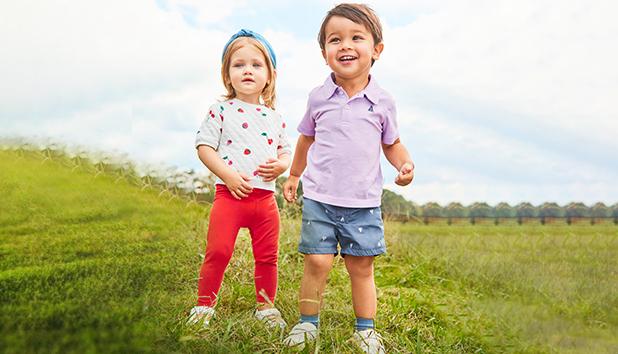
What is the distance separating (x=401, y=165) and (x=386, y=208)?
435 cm

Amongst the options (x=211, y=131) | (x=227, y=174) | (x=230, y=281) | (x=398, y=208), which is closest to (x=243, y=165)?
(x=227, y=174)

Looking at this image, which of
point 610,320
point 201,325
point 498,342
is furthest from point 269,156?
point 610,320

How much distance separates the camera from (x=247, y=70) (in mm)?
3609

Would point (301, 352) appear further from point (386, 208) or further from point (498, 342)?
point (386, 208)

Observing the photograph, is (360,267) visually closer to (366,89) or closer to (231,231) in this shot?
(231,231)

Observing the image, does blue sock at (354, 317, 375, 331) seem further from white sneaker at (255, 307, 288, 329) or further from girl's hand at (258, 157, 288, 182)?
girl's hand at (258, 157, 288, 182)

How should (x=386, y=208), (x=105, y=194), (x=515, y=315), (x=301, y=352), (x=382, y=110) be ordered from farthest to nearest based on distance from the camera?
(x=386, y=208) < (x=105, y=194) < (x=515, y=315) < (x=382, y=110) < (x=301, y=352)

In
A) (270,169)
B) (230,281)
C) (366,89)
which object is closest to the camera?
(366,89)

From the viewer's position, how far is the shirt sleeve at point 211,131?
11.6 ft

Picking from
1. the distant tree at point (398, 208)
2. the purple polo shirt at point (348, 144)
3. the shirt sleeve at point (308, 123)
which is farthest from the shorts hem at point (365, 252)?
the distant tree at point (398, 208)

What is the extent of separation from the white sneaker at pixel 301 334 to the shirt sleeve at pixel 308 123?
1037 mm

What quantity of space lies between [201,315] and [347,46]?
1621mm

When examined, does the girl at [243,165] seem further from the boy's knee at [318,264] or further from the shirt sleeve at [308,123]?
the boy's knee at [318,264]

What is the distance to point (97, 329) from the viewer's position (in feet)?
7.65
